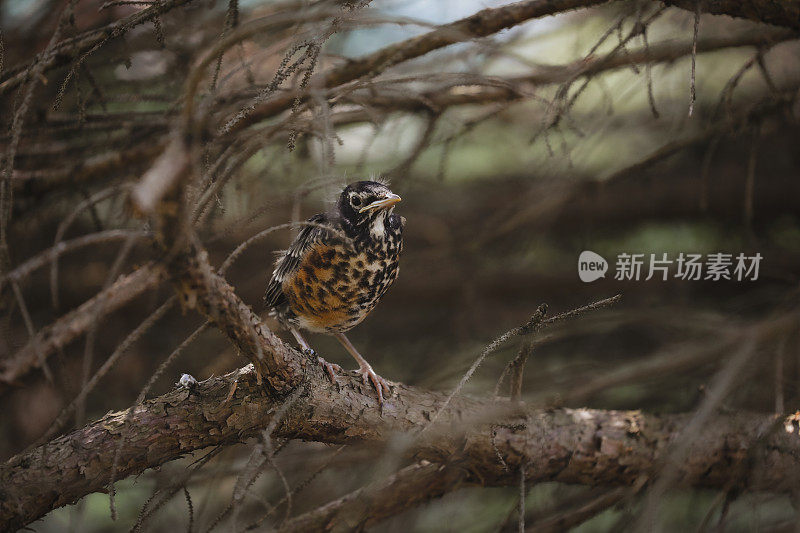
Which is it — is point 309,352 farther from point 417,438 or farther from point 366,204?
point 417,438

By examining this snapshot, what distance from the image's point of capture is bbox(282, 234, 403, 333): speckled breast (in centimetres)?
188

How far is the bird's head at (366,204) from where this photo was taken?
1.76 metres

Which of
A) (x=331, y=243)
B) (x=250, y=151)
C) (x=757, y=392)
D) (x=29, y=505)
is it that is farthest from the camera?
(x=757, y=392)

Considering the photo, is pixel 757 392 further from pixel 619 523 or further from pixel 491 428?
pixel 491 428

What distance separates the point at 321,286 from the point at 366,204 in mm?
310

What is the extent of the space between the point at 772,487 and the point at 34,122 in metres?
2.77

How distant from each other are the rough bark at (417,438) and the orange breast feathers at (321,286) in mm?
207

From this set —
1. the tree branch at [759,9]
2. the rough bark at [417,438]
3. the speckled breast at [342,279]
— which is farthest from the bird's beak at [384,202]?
the tree branch at [759,9]

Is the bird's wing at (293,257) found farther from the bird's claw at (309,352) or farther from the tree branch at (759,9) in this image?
the tree branch at (759,9)

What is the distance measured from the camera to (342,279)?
1.89 m

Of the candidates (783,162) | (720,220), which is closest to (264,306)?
(720,220)

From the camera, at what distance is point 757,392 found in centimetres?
240

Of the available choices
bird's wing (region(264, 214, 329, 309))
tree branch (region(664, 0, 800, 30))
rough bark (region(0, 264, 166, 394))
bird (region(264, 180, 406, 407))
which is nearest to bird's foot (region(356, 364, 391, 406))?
bird (region(264, 180, 406, 407))

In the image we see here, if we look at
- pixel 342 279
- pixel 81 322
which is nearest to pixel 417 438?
pixel 342 279
